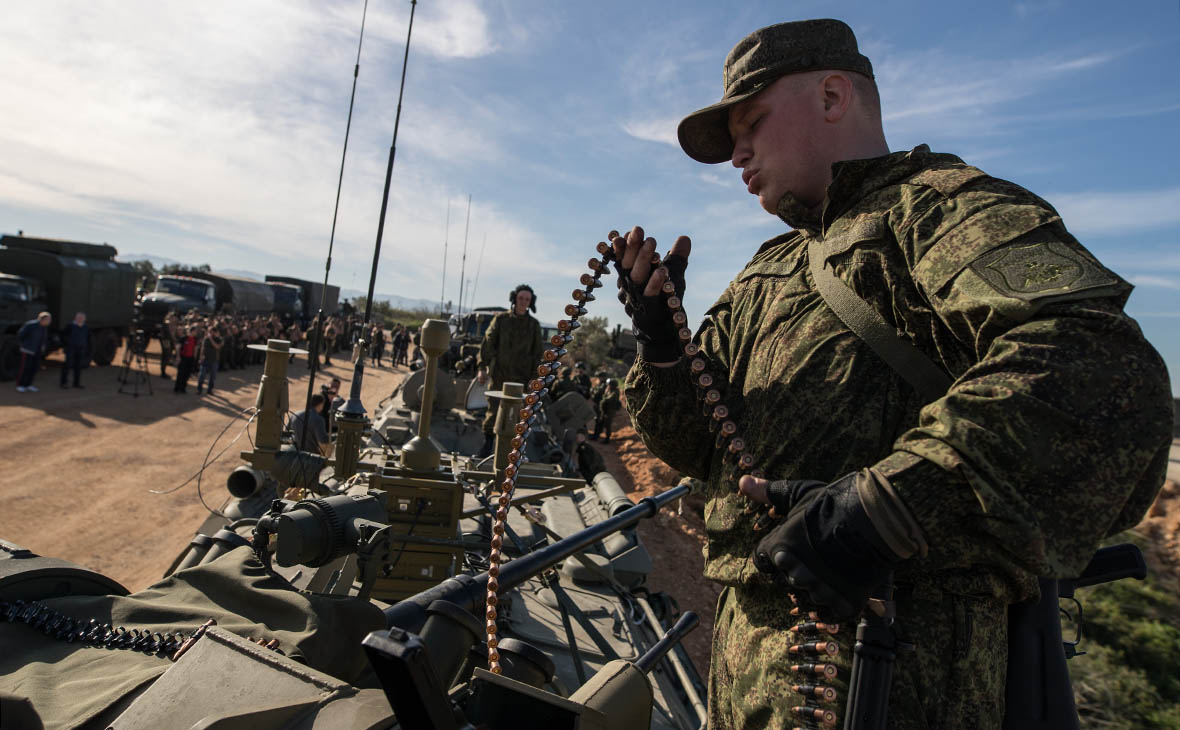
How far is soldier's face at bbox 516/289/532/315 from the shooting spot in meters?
9.10

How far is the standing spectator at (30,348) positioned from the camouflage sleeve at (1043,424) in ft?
58.6

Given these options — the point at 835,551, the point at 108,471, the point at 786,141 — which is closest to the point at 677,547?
the point at 108,471

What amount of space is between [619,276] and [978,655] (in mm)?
1136

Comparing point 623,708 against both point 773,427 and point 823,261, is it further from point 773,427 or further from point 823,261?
point 823,261

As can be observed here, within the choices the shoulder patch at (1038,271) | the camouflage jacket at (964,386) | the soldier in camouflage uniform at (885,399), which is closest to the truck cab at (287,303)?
the soldier in camouflage uniform at (885,399)

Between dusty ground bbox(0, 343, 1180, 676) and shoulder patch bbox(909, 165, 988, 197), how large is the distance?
608 cm

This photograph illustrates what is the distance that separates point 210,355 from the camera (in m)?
18.1

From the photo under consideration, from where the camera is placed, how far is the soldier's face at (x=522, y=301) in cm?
910

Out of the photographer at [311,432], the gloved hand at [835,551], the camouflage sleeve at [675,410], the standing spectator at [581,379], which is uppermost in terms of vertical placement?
the camouflage sleeve at [675,410]

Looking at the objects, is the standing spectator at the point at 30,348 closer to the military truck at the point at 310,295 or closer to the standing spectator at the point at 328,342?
the standing spectator at the point at 328,342

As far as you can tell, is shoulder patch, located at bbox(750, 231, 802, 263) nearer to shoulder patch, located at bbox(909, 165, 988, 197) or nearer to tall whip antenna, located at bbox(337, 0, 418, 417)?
shoulder patch, located at bbox(909, 165, 988, 197)

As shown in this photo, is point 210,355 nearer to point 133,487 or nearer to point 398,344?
point 133,487

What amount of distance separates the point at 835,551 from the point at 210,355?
768 inches

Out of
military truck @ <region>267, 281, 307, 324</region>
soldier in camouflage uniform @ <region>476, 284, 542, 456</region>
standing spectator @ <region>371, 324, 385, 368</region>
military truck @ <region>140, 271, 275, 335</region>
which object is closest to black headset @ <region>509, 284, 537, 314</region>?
soldier in camouflage uniform @ <region>476, 284, 542, 456</region>
